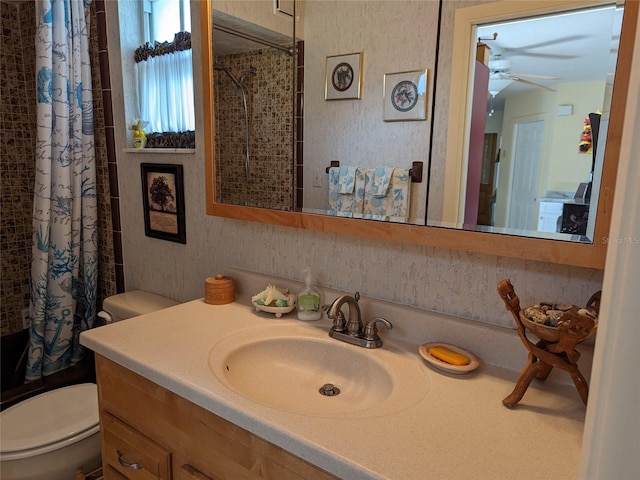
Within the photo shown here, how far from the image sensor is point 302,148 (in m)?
1.34

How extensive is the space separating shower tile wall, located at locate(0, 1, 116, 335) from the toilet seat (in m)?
0.58

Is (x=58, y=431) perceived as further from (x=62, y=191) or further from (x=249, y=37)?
(x=249, y=37)

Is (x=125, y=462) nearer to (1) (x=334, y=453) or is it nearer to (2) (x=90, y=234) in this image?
(1) (x=334, y=453)

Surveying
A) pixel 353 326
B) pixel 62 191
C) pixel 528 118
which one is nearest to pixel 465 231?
pixel 528 118

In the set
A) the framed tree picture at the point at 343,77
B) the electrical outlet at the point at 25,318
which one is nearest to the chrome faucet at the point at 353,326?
the framed tree picture at the point at 343,77

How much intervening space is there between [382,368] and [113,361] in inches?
26.9

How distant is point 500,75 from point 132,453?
1292mm

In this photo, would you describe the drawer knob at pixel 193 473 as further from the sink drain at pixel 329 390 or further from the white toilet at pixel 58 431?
the white toilet at pixel 58 431

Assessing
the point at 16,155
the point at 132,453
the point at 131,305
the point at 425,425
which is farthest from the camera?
the point at 16,155

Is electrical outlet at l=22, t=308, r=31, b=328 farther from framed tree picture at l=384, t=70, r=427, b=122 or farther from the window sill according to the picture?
framed tree picture at l=384, t=70, r=427, b=122

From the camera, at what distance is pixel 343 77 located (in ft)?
4.05

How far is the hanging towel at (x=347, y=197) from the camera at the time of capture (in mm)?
1192

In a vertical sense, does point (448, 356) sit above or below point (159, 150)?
below

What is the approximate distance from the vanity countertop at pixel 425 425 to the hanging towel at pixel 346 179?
461 mm
